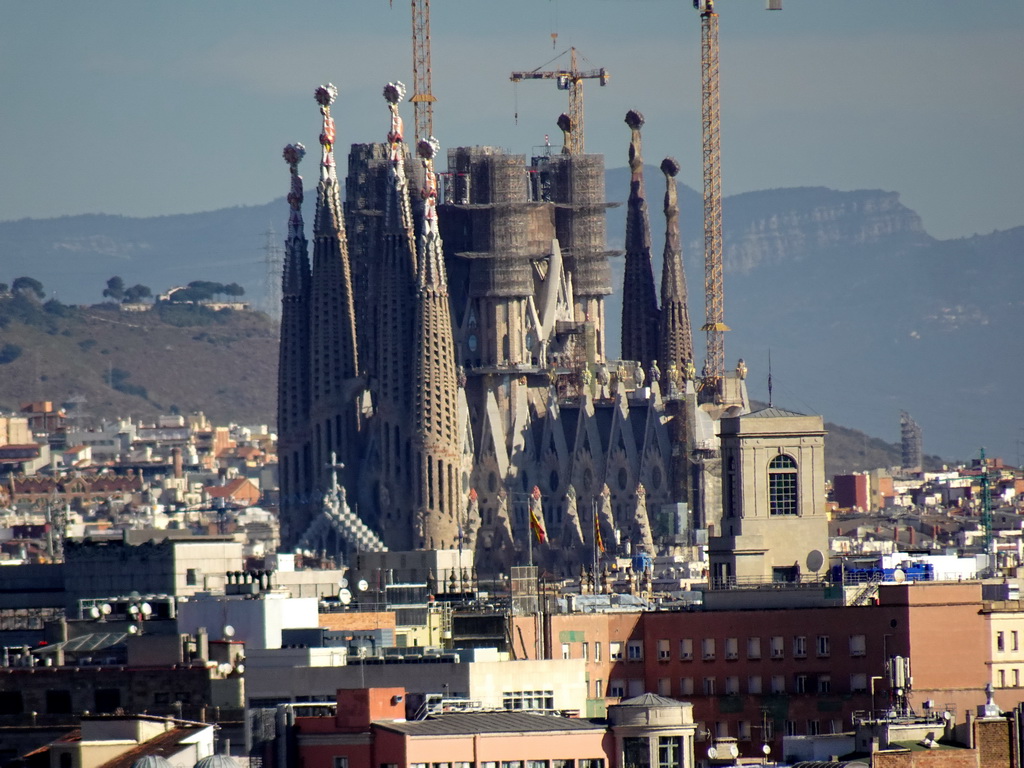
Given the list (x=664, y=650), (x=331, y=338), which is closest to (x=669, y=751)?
(x=664, y=650)

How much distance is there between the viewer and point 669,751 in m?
48.9

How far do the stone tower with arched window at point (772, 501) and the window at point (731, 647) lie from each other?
14325 millimetres

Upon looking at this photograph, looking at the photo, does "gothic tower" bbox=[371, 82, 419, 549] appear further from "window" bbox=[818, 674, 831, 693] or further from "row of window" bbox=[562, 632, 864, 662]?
"window" bbox=[818, 674, 831, 693]

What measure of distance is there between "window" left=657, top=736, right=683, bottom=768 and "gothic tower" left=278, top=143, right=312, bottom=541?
11789 centimetres

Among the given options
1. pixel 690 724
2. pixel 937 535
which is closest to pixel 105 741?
pixel 690 724

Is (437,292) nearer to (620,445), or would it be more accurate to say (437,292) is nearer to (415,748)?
(620,445)

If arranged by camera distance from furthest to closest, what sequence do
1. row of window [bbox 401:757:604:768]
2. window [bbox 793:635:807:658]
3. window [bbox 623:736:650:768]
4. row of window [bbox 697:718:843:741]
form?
window [bbox 793:635:807:658]
row of window [bbox 697:718:843:741]
window [bbox 623:736:650:768]
row of window [bbox 401:757:604:768]

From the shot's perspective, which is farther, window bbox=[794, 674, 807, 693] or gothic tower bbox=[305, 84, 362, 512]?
gothic tower bbox=[305, 84, 362, 512]

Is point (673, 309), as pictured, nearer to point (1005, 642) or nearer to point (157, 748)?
point (1005, 642)

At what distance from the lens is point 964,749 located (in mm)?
44625

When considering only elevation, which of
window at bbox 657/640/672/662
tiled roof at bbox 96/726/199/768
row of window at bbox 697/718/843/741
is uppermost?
window at bbox 657/640/672/662

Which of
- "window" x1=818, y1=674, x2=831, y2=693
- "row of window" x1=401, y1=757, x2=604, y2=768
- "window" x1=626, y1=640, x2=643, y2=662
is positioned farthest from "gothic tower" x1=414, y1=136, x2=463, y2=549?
"row of window" x1=401, y1=757, x2=604, y2=768

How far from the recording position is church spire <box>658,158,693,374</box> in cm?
17712

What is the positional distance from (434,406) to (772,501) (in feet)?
251
